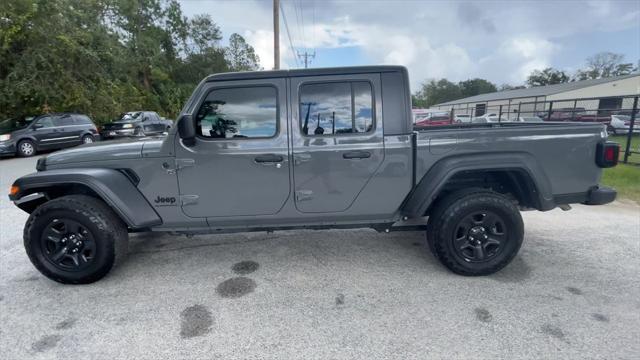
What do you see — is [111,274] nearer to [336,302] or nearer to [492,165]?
[336,302]

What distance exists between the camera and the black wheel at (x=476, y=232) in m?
3.17

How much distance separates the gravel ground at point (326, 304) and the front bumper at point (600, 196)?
72cm

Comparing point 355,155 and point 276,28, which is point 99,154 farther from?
point 276,28

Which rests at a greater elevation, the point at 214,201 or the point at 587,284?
the point at 214,201

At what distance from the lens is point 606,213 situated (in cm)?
521

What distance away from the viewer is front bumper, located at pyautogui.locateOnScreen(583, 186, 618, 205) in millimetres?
3215

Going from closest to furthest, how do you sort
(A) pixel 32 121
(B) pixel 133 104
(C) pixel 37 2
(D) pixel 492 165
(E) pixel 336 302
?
1. (E) pixel 336 302
2. (D) pixel 492 165
3. (A) pixel 32 121
4. (C) pixel 37 2
5. (B) pixel 133 104

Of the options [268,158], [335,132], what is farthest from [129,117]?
[335,132]

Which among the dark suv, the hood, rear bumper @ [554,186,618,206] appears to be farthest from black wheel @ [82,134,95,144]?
rear bumper @ [554,186,618,206]

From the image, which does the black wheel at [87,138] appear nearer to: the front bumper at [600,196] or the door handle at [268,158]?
→ the door handle at [268,158]

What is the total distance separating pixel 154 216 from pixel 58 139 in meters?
12.7

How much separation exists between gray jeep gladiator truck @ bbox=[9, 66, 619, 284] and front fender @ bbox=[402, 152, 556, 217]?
0.01m

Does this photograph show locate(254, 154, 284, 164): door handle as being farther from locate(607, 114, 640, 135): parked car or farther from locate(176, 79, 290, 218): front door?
locate(607, 114, 640, 135): parked car

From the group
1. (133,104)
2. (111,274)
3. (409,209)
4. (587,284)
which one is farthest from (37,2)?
(587,284)
